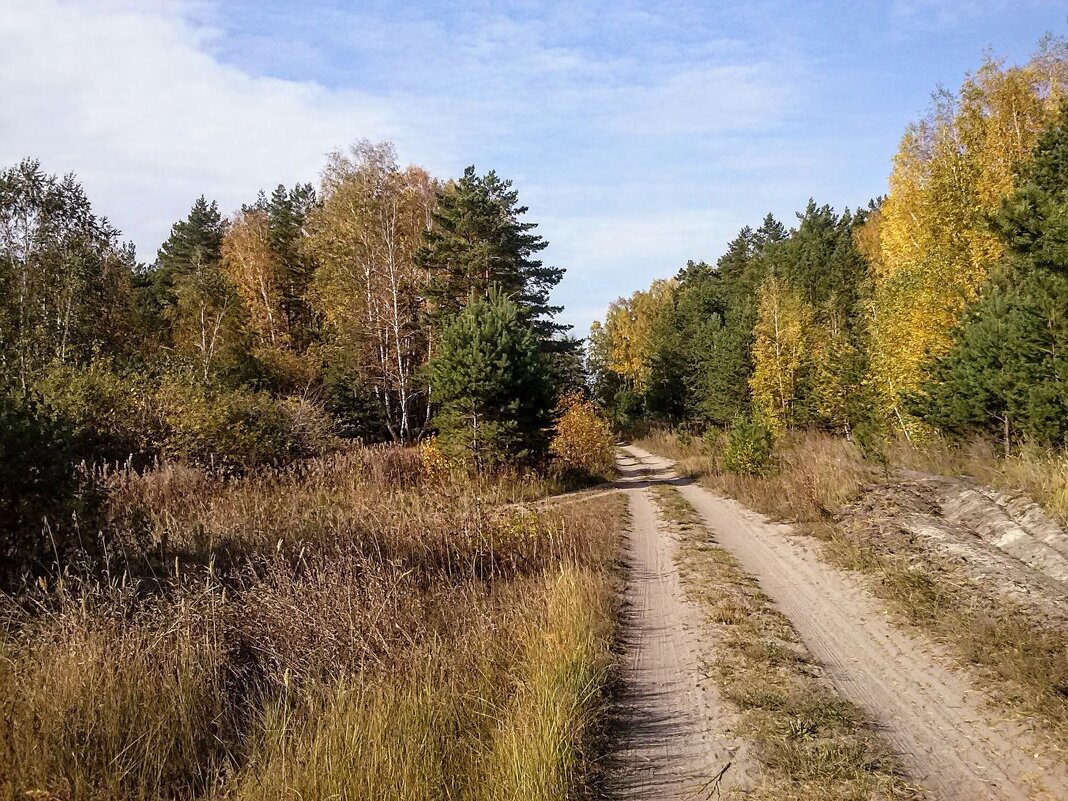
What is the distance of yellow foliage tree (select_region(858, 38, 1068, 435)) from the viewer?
19.3 metres

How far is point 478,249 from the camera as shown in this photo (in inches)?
1185

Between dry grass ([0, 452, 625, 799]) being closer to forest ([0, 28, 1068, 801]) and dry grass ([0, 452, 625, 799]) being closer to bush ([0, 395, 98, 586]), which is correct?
forest ([0, 28, 1068, 801])

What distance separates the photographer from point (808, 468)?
46.6ft

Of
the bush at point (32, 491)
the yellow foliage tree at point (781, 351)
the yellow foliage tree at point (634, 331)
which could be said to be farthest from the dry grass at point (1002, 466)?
the yellow foliage tree at point (634, 331)

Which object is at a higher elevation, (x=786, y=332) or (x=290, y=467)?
(x=786, y=332)

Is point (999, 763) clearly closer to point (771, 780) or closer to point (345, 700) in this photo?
point (771, 780)

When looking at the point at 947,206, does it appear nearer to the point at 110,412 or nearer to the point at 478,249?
the point at 478,249

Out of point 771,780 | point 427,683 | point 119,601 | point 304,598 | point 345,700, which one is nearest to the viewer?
point 771,780

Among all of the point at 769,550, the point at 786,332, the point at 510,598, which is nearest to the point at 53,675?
the point at 510,598

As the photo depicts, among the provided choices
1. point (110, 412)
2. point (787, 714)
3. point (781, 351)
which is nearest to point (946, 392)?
point (787, 714)

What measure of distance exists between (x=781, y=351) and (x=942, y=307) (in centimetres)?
1462

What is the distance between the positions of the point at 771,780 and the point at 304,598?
153 inches

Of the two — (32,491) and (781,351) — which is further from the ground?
(781,351)

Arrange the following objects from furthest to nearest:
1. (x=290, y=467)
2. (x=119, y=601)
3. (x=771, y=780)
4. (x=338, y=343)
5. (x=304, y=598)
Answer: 1. (x=338, y=343)
2. (x=290, y=467)
3. (x=304, y=598)
4. (x=119, y=601)
5. (x=771, y=780)
